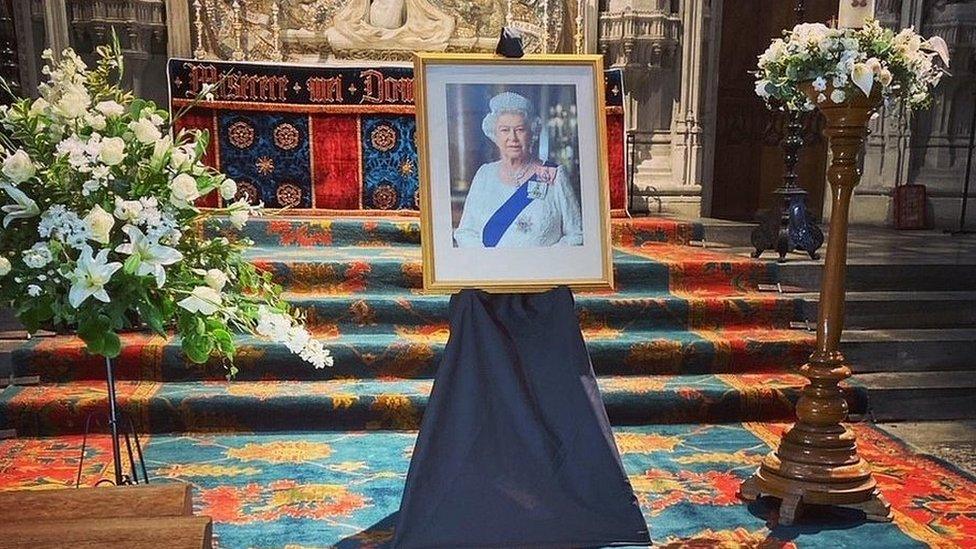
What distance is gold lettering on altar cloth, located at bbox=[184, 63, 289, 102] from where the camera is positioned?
17.9 feet

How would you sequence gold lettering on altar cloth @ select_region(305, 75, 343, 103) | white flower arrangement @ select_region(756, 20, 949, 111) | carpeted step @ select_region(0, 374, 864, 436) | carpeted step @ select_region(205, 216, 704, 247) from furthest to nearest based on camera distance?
gold lettering on altar cloth @ select_region(305, 75, 343, 103)
carpeted step @ select_region(205, 216, 704, 247)
carpeted step @ select_region(0, 374, 864, 436)
white flower arrangement @ select_region(756, 20, 949, 111)

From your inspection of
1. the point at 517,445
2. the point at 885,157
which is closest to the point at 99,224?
the point at 517,445

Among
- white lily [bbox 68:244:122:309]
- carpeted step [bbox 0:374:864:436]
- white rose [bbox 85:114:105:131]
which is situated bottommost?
carpeted step [bbox 0:374:864:436]

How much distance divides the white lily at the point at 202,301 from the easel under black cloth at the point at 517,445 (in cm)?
88

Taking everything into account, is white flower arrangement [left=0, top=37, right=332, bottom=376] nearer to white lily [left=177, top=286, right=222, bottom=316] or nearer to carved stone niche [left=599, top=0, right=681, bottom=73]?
white lily [left=177, top=286, right=222, bottom=316]

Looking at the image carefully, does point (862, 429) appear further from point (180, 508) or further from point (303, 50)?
point (303, 50)

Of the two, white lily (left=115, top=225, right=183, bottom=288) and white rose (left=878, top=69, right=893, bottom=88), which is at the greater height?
white rose (left=878, top=69, right=893, bottom=88)

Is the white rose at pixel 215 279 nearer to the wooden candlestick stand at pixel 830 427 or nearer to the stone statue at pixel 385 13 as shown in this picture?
the wooden candlestick stand at pixel 830 427

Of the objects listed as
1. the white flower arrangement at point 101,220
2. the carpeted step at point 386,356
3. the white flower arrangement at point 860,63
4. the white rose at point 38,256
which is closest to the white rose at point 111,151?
the white flower arrangement at point 101,220

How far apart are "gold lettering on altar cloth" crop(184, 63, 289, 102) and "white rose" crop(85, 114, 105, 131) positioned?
4020 millimetres

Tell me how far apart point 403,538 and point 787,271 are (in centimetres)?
322

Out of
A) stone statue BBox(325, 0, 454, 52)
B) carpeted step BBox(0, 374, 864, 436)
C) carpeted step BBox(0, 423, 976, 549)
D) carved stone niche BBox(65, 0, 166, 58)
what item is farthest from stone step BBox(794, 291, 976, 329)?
carved stone niche BBox(65, 0, 166, 58)

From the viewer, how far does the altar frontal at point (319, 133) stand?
554 cm

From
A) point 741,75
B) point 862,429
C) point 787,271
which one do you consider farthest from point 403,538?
point 741,75
